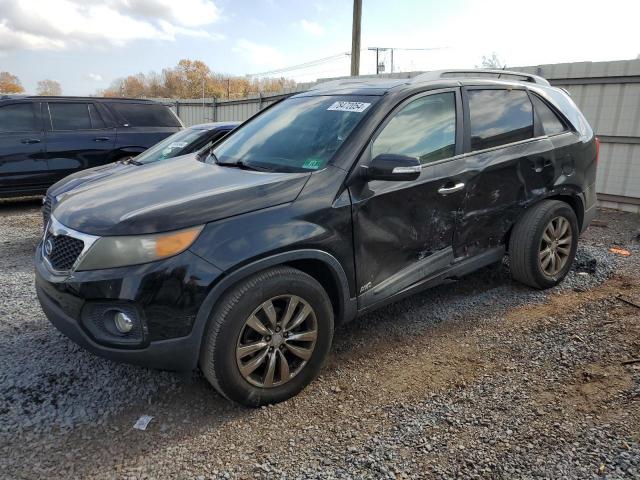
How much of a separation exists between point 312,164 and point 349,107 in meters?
0.59

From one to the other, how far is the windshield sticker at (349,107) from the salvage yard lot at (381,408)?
1.61 m

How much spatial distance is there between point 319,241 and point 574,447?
164 centimetres

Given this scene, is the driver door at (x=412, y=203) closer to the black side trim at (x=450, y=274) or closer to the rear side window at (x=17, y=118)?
the black side trim at (x=450, y=274)

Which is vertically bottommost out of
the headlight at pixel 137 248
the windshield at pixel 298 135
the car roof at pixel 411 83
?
the headlight at pixel 137 248

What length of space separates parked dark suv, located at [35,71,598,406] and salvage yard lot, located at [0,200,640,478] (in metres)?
0.34

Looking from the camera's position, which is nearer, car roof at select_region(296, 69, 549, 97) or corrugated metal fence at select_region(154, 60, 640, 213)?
car roof at select_region(296, 69, 549, 97)

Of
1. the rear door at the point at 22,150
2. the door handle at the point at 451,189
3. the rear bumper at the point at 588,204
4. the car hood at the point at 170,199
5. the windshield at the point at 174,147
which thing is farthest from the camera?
the rear door at the point at 22,150

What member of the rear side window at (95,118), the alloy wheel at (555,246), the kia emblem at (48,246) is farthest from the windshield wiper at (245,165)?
the rear side window at (95,118)

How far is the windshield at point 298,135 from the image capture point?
10.0ft

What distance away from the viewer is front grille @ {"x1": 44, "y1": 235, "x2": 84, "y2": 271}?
2525mm

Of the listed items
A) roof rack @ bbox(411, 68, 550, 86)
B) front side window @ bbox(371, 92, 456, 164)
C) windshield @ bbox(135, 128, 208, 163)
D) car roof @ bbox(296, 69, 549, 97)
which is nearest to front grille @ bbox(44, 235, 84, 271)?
front side window @ bbox(371, 92, 456, 164)

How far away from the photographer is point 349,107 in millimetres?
3270

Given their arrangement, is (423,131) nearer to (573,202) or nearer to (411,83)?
(411,83)

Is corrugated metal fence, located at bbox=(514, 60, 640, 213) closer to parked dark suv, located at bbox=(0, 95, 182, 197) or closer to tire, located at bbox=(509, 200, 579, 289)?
tire, located at bbox=(509, 200, 579, 289)
